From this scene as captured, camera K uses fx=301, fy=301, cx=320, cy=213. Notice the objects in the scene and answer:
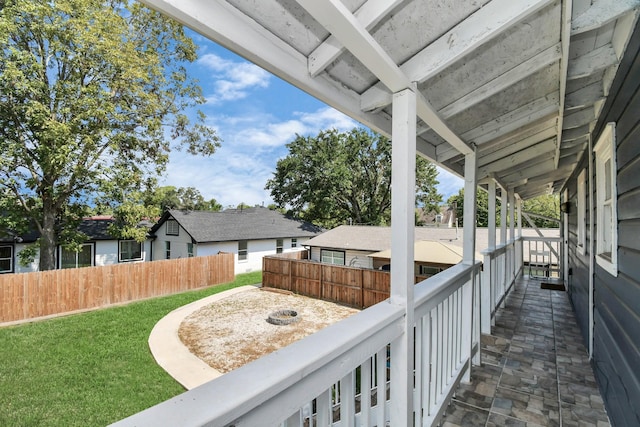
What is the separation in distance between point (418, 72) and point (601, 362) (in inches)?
114

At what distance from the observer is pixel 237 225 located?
15.8 metres

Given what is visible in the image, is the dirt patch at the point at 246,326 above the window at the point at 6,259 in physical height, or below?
below

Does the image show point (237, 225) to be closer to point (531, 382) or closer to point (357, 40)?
point (531, 382)

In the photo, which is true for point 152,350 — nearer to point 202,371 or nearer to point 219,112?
point 202,371

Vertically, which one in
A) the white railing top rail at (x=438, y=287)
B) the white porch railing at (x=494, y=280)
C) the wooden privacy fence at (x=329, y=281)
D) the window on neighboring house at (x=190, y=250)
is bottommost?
the wooden privacy fence at (x=329, y=281)

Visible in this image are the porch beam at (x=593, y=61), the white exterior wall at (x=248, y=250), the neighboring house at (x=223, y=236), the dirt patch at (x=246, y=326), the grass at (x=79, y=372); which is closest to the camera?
the porch beam at (x=593, y=61)

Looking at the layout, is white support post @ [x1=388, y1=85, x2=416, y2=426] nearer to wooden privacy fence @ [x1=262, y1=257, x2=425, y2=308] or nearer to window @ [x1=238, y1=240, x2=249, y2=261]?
wooden privacy fence @ [x1=262, y1=257, x2=425, y2=308]

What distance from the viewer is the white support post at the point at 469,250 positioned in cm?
272

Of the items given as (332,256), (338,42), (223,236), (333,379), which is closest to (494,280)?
(333,379)

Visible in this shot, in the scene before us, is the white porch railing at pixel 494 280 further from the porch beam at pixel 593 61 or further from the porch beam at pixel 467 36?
the porch beam at pixel 467 36

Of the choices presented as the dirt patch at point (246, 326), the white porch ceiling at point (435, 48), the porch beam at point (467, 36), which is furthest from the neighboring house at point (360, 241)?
the porch beam at point (467, 36)

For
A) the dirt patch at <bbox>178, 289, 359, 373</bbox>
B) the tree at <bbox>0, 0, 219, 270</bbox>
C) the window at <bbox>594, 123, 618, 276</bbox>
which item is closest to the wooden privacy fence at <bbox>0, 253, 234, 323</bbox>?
the tree at <bbox>0, 0, 219, 270</bbox>

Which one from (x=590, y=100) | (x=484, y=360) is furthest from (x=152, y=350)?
(x=590, y=100)

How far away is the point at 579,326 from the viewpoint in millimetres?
4020
